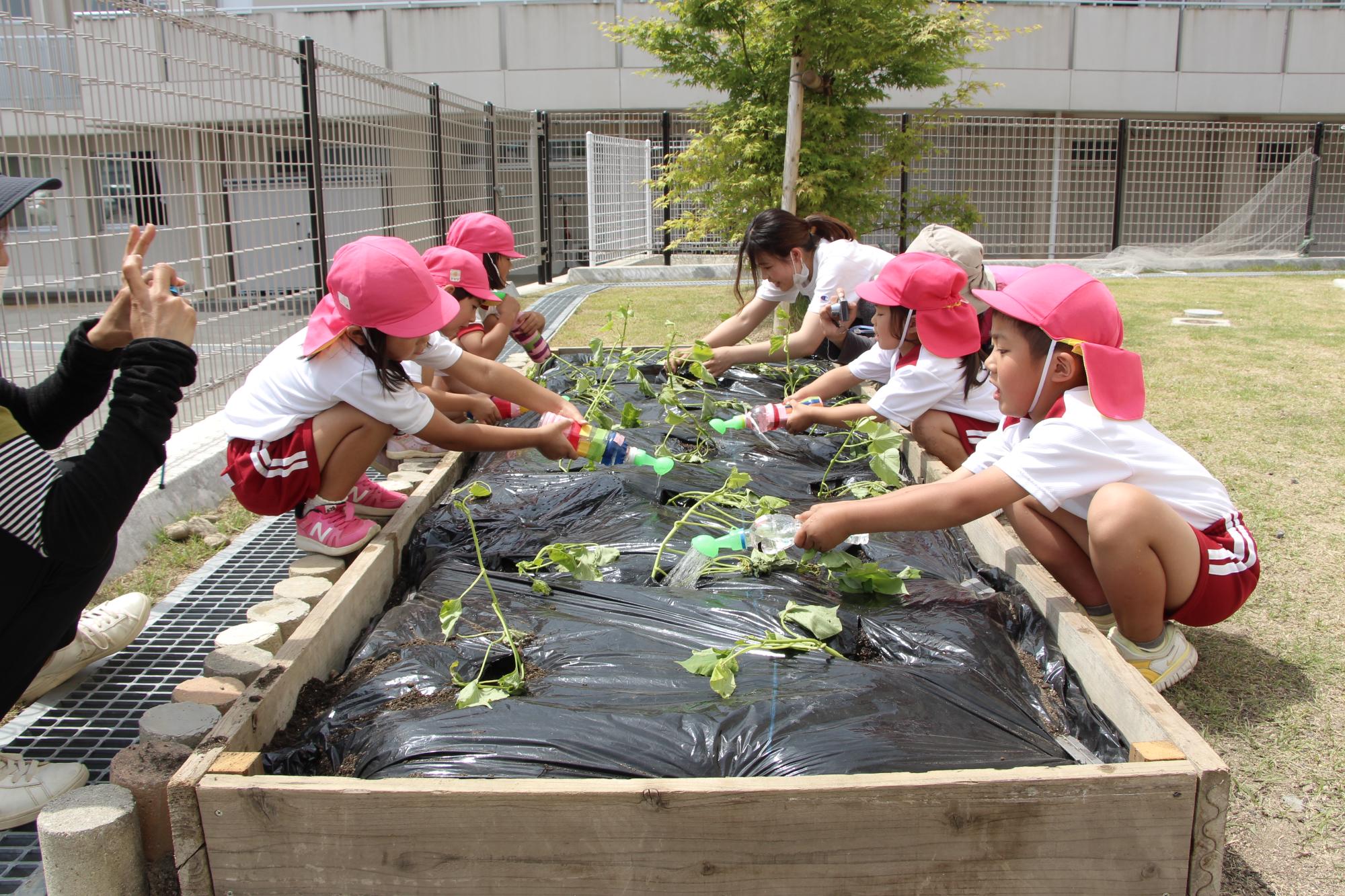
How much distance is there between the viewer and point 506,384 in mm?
3289

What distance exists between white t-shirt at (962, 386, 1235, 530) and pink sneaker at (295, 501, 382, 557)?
168 centimetres

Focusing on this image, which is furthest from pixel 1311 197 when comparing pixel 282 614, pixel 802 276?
pixel 282 614

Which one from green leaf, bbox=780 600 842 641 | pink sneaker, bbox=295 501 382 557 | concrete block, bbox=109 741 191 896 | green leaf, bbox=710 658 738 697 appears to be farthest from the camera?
pink sneaker, bbox=295 501 382 557

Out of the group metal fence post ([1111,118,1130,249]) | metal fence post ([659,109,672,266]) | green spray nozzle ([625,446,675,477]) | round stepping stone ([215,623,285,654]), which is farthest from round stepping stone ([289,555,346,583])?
metal fence post ([1111,118,1130,249])

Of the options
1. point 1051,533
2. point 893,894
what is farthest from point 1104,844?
point 1051,533

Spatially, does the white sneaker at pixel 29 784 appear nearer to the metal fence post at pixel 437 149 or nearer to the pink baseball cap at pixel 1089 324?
the pink baseball cap at pixel 1089 324

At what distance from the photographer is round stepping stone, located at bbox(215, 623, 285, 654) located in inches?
87.5

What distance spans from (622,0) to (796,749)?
1350 cm

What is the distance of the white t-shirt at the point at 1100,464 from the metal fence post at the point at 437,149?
5.95m

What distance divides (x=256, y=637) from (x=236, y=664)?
0.16 meters

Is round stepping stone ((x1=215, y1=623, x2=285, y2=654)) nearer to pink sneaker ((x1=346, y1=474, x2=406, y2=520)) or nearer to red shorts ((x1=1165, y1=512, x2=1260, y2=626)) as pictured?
pink sneaker ((x1=346, y1=474, x2=406, y2=520))

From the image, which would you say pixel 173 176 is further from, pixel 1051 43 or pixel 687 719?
pixel 1051 43

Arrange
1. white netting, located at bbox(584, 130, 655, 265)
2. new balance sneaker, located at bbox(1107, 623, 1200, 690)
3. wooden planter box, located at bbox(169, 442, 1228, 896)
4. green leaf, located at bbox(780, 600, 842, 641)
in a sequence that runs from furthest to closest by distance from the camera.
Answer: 1. white netting, located at bbox(584, 130, 655, 265)
2. new balance sneaker, located at bbox(1107, 623, 1200, 690)
3. green leaf, located at bbox(780, 600, 842, 641)
4. wooden planter box, located at bbox(169, 442, 1228, 896)

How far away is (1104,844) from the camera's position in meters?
1.45
